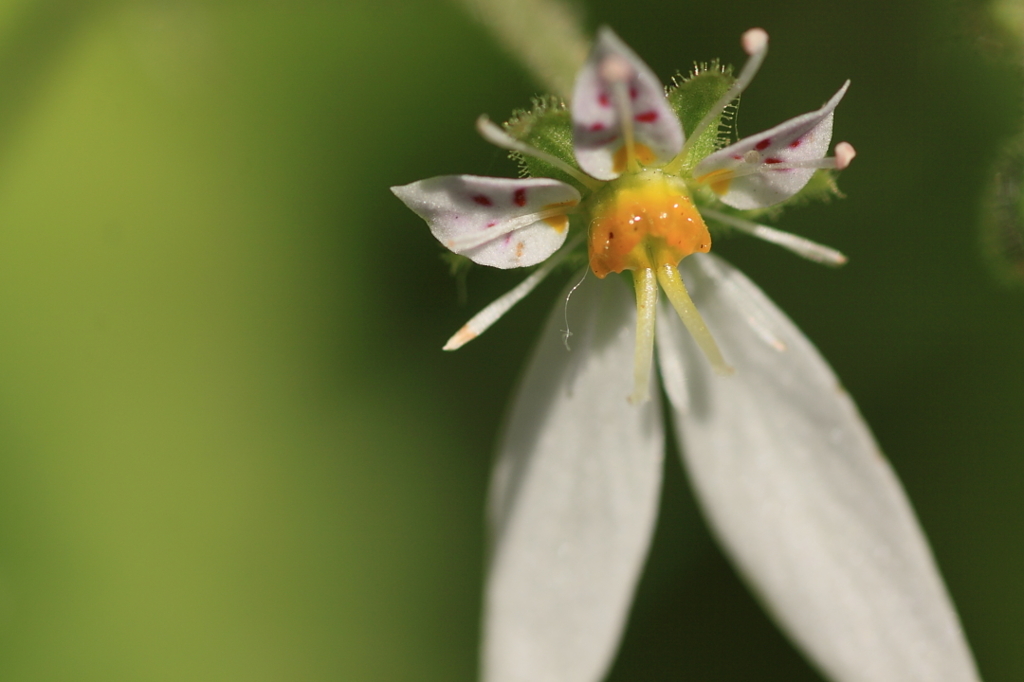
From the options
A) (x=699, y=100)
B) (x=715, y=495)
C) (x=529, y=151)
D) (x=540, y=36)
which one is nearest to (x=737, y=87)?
(x=699, y=100)

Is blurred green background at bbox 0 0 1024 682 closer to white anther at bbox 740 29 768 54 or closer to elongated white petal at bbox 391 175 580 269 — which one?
elongated white petal at bbox 391 175 580 269

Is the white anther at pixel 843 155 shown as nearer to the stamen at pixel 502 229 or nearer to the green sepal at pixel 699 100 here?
the green sepal at pixel 699 100

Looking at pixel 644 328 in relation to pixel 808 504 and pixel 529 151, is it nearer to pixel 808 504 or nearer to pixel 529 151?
pixel 529 151

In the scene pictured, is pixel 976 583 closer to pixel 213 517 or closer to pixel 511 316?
pixel 511 316

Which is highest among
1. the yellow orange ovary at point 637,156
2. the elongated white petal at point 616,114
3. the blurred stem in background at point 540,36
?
the blurred stem in background at point 540,36

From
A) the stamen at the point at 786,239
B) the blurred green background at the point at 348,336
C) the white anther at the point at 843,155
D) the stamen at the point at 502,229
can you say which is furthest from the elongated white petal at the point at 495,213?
the blurred green background at the point at 348,336

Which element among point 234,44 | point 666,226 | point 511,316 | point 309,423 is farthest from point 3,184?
point 666,226

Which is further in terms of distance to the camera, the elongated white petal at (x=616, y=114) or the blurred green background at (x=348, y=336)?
the blurred green background at (x=348, y=336)
